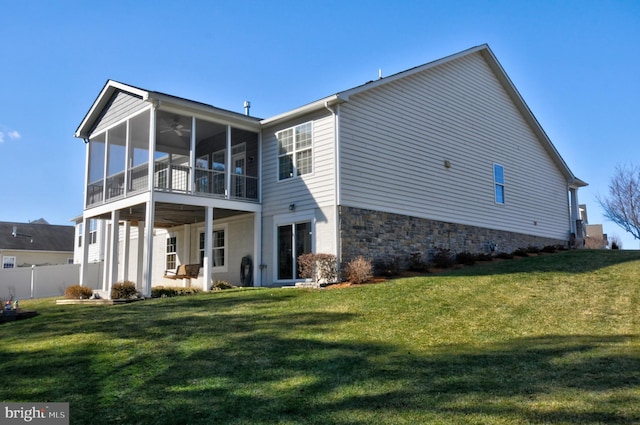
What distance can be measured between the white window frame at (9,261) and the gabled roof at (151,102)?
69.9 feet

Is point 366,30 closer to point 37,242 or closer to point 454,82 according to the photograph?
point 454,82

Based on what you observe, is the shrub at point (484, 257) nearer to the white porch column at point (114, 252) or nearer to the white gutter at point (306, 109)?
the white gutter at point (306, 109)

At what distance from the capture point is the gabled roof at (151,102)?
14.7 m

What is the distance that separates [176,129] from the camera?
56.3 feet

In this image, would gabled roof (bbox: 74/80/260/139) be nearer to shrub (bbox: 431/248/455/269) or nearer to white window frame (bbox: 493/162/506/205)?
shrub (bbox: 431/248/455/269)

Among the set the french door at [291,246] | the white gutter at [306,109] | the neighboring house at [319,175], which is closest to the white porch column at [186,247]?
the neighboring house at [319,175]

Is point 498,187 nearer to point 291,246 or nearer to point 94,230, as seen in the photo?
point 291,246

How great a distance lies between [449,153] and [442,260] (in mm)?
4195

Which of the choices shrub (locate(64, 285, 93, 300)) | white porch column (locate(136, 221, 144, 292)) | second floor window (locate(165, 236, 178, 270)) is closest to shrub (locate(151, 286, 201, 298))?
shrub (locate(64, 285, 93, 300))

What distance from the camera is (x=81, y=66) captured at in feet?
43.4

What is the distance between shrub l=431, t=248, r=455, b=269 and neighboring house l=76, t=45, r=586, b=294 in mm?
394

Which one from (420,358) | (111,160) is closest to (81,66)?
(111,160)

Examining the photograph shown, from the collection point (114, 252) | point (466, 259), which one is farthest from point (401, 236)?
point (114, 252)

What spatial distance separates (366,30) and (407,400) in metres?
12.4
